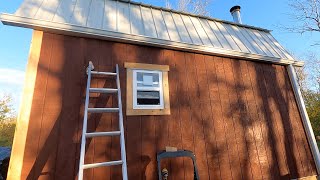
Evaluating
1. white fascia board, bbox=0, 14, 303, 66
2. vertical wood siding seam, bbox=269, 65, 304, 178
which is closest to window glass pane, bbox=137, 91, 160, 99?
white fascia board, bbox=0, 14, 303, 66

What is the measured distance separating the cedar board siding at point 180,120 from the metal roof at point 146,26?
0.79 ft

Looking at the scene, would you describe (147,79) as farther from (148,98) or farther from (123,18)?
(123,18)

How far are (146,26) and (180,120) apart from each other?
7.89 ft

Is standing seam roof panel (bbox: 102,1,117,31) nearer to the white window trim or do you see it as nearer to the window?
the window

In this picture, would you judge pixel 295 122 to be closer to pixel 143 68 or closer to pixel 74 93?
pixel 143 68

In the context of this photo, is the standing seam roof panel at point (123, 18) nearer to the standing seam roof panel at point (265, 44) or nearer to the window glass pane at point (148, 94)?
the window glass pane at point (148, 94)

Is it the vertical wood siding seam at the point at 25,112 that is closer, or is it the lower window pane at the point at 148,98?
the vertical wood siding seam at the point at 25,112

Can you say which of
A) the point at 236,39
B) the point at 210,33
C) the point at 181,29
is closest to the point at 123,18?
the point at 181,29

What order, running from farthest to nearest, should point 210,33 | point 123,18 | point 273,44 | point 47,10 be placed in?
point 273,44 < point 210,33 < point 123,18 < point 47,10

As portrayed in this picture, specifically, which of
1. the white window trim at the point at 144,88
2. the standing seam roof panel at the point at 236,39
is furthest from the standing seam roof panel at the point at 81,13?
the standing seam roof panel at the point at 236,39

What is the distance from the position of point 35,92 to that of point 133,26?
97.2 inches

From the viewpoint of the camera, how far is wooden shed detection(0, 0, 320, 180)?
3322 mm

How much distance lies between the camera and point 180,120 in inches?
163

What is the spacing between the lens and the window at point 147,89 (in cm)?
390
